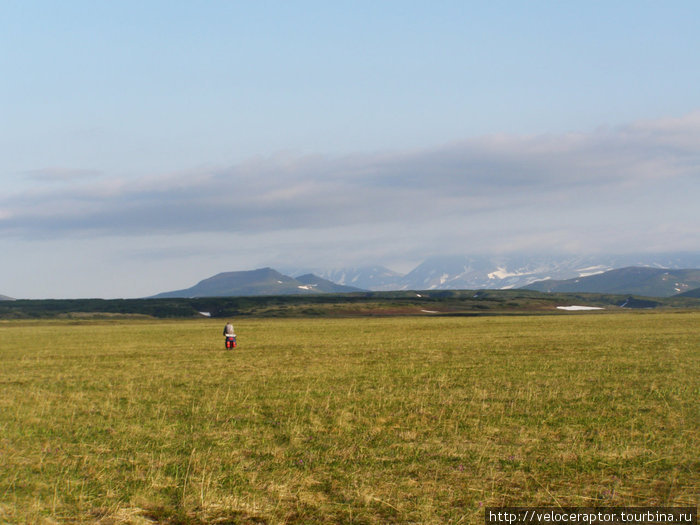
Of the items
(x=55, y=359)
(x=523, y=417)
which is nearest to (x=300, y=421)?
(x=523, y=417)

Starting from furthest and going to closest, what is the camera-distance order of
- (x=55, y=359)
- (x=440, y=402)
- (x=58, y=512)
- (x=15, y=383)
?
1. (x=55, y=359)
2. (x=15, y=383)
3. (x=440, y=402)
4. (x=58, y=512)

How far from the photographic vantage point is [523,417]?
52.0 ft

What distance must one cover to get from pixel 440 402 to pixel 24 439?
1114 centimetres

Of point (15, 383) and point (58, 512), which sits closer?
point (58, 512)

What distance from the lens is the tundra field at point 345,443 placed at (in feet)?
31.3

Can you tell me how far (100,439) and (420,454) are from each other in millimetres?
7552

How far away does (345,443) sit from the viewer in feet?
44.0

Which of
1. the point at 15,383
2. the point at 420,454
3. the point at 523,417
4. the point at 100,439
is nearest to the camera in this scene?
the point at 420,454

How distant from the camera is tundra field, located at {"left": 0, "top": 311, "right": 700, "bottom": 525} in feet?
31.3

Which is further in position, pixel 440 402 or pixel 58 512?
pixel 440 402

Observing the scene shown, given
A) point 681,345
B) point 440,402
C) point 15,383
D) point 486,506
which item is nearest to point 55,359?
point 15,383

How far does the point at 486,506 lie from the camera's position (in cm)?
927

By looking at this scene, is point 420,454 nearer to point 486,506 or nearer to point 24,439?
point 486,506

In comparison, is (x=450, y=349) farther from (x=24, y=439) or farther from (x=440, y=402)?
(x=24, y=439)
